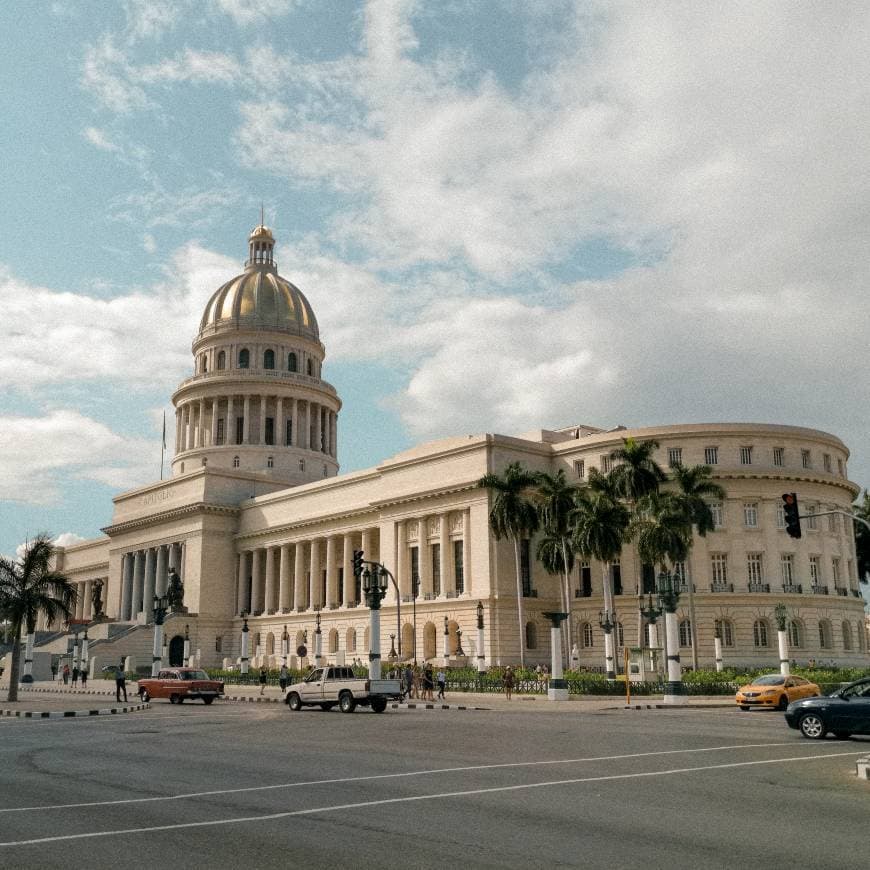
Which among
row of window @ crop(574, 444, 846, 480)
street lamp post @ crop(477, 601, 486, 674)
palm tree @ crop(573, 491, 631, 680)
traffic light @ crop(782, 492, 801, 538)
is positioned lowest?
street lamp post @ crop(477, 601, 486, 674)

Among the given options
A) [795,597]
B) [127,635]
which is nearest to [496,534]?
[795,597]

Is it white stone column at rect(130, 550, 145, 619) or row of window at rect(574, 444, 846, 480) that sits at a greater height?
row of window at rect(574, 444, 846, 480)

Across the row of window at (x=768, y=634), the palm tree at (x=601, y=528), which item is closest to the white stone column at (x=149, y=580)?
the row of window at (x=768, y=634)

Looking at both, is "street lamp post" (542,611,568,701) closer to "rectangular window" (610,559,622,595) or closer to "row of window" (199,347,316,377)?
"rectangular window" (610,559,622,595)

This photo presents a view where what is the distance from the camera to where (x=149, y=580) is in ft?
314

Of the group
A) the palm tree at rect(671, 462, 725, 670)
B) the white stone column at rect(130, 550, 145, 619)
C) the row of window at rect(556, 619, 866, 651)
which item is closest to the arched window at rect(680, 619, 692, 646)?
the row of window at rect(556, 619, 866, 651)

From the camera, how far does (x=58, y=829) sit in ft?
36.1

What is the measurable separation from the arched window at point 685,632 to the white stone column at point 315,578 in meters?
33.3

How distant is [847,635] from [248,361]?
6607cm

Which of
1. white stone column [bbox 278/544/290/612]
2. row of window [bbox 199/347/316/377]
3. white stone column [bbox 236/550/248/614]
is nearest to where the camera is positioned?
white stone column [bbox 278/544/290/612]

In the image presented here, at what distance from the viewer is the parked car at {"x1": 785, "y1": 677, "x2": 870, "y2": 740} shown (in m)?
21.0

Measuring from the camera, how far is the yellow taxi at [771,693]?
35.1 meters

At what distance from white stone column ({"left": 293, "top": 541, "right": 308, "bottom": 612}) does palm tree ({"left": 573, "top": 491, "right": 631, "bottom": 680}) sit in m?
35.8

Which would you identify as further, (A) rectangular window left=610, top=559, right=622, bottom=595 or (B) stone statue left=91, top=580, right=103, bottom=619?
(B) stone statue left=91, top=580, right=103, bottom=619
